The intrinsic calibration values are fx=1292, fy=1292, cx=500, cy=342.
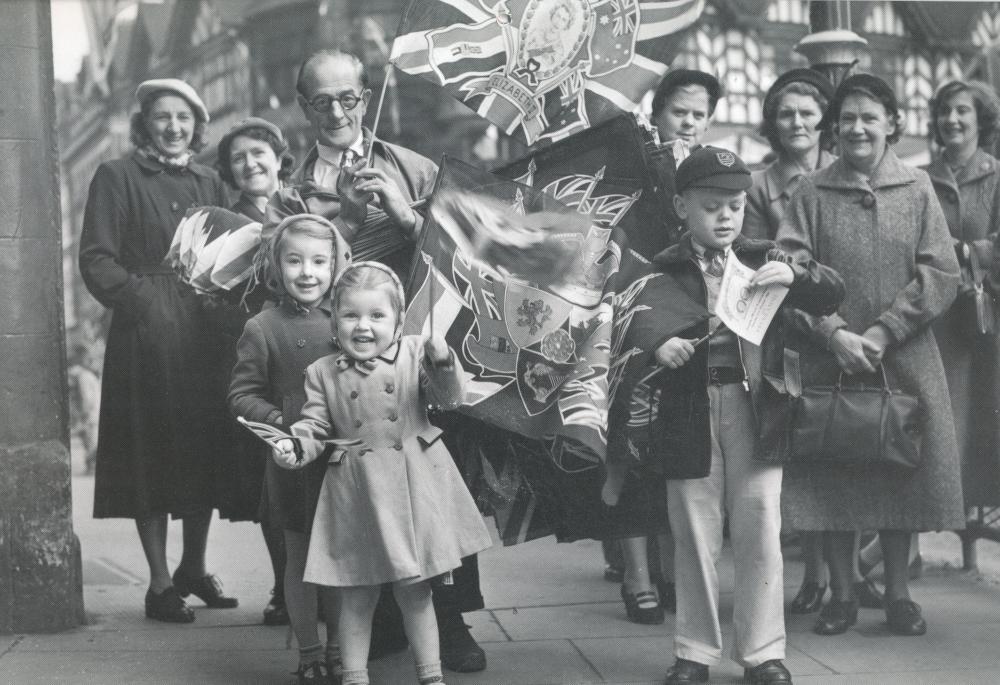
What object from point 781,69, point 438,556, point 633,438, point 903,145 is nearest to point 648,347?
point 633,438

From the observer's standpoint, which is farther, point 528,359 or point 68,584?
point 68,584

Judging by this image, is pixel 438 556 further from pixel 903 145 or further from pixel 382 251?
pixel 903 145

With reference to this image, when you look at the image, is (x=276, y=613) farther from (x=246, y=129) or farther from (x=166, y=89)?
(x=166, y=89)

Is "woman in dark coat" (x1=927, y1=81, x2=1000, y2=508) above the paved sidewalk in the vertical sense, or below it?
above

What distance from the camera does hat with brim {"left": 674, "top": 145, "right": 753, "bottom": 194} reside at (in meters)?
4.12

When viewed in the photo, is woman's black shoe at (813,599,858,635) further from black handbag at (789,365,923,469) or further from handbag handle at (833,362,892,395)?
handbag handle at (833,362,892,395)

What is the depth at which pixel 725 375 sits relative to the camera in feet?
14.0

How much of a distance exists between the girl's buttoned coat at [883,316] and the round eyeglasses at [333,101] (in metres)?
1.70

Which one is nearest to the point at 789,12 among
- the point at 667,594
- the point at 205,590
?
the point at 667,594

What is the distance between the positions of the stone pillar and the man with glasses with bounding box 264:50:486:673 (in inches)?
48.1

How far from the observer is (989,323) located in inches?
213

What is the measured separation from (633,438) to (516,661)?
0.96m

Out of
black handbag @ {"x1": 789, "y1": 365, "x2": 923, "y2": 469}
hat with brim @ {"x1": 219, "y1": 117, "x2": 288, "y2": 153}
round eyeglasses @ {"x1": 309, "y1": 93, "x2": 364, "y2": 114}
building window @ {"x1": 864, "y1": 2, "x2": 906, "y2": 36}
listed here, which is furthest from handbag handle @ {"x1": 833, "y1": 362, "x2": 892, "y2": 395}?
building window @ {"x1": 864, "y1": 2, "x2": 906, "y2": 36}

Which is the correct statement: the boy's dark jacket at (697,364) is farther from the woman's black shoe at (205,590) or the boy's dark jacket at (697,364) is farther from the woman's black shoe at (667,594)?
the woman's black shoe at (205,590)
